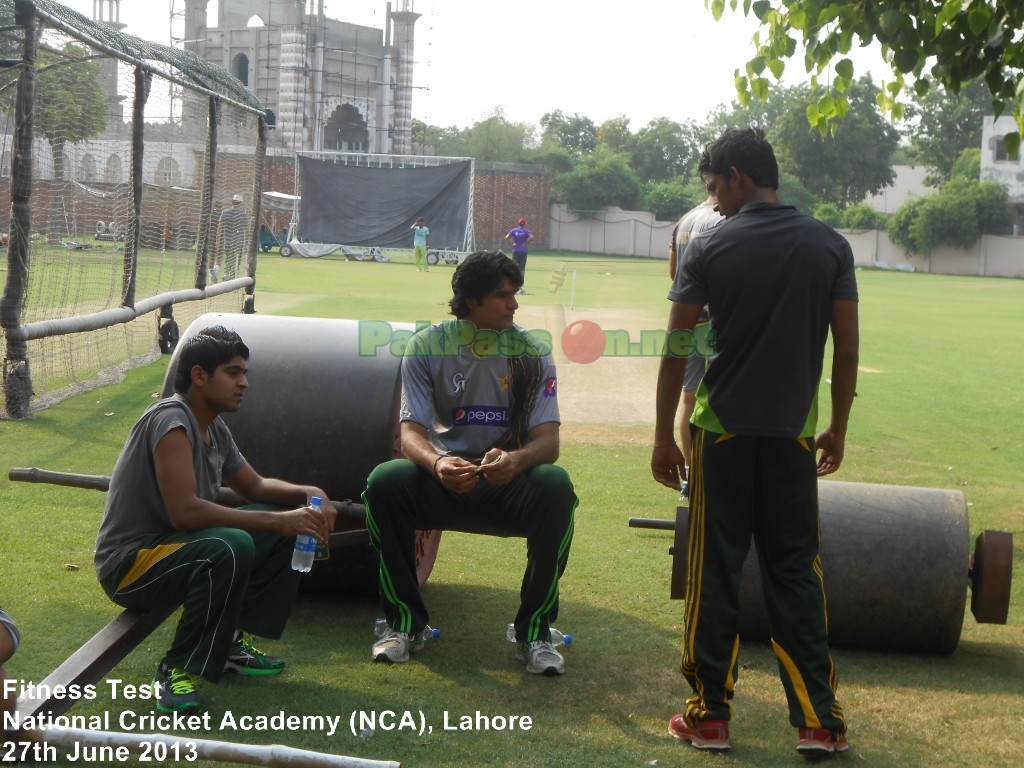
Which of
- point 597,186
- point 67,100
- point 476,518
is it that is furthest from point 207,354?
point 597,186

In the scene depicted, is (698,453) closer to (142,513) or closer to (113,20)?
(142,513)

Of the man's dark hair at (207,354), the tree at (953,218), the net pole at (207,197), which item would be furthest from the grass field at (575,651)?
the tree at (953,218)

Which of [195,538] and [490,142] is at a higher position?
[490,142]

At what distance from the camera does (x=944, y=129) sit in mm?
94812

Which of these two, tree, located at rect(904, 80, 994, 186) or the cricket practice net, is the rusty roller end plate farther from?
tree, located at rect(904, 80, 994, 186)

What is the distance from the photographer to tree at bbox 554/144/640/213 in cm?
7206

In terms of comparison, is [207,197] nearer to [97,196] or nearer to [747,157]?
[97,196]

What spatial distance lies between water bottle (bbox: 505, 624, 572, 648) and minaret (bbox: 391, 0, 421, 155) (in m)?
76.2

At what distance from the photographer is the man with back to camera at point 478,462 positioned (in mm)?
4613

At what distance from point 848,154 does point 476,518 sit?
82.2m

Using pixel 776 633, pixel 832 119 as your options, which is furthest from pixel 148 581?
pixel 832 119

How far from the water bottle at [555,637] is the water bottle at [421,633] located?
0.94 ft

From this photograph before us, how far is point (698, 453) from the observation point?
4.08 m

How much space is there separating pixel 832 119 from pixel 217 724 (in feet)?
19.1
